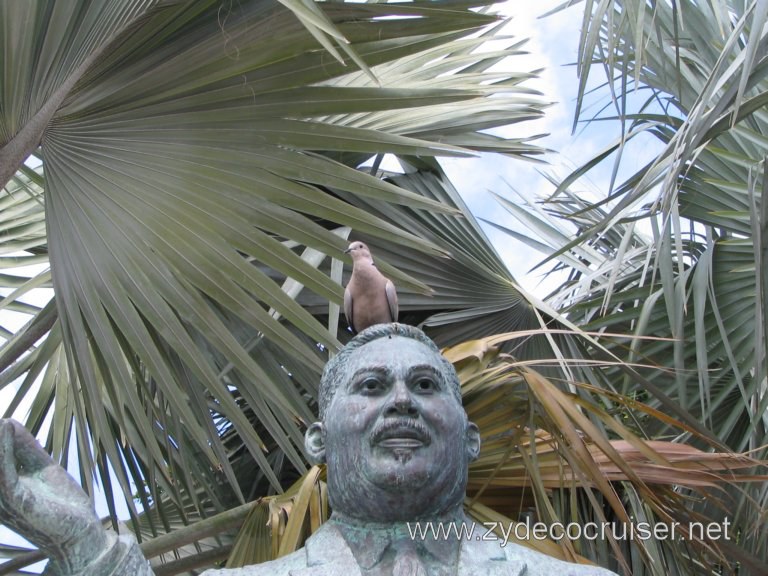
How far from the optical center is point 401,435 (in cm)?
190

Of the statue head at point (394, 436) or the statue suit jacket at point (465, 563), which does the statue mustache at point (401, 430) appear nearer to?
the statue head at point (394, 436)

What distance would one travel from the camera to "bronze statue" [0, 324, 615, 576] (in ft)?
5.93

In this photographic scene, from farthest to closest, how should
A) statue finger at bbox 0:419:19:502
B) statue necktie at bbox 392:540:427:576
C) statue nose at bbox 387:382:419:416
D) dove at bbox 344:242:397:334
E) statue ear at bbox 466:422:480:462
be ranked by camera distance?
dove at bbox 344:242:397:334 → statue ear at bbox 466:422:480:462 → statue nose at bbox 387:382:419:416 → statue necktie at bbox 392:540:427:576 → statue finger at bbox 0:419:19:502

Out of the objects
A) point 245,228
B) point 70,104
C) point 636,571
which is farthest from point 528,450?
point 70,104

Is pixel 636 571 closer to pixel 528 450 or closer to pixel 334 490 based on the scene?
pixel 528 450

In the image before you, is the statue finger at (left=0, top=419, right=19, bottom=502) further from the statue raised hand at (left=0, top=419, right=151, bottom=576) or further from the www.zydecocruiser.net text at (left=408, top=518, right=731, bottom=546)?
the www.zydecocruiser.net text at (left=408, top=518, right=731, bottom=546)

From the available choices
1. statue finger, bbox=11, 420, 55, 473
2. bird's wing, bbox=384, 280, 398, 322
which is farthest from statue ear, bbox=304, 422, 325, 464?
bird's wing, bbox=384, 280, 398, 322

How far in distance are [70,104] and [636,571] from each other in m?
2.30

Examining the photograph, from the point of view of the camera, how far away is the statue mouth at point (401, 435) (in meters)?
1.89

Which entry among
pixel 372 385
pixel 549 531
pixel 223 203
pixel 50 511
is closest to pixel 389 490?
pixel 372 385

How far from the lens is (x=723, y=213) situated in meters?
3.64

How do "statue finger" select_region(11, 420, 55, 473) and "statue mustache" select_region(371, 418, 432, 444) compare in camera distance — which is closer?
"statue finger" select_region(11, 420, 55, 473)

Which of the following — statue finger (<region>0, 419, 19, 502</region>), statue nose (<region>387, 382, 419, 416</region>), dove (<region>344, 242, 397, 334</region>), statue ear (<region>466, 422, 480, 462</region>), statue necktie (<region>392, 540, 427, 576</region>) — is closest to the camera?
statue finger (<region>0, 419, 19, 502</region>)

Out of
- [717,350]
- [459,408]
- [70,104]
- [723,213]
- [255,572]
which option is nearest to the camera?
[255,572]
